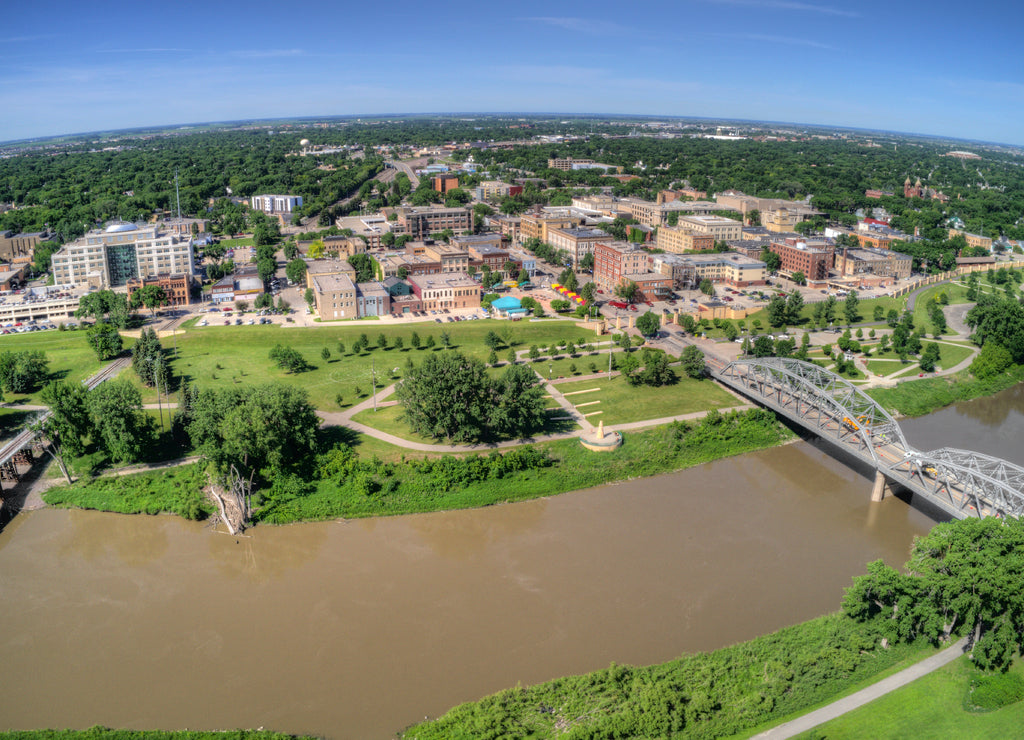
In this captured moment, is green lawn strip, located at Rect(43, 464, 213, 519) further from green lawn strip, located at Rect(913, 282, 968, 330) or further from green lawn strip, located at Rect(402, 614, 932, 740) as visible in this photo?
green lawn strip, located at Rect(913, 282, 968, 330)

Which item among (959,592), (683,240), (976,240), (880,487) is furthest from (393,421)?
(976,240)

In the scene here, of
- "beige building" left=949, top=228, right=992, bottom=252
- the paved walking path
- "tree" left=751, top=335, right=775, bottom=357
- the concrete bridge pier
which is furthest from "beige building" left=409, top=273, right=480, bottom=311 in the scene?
"beige building" left=949, top=228, right=992, bottom=252

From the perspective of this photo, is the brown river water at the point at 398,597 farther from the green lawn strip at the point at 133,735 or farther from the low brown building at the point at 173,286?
the low brown building at the point at 173,286

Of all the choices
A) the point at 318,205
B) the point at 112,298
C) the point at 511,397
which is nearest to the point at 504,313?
the point at 511,397

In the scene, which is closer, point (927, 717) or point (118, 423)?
point (927, 717)

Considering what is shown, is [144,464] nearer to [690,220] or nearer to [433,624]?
[433,624]

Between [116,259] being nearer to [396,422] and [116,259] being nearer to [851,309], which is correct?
[396,422]
